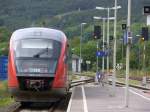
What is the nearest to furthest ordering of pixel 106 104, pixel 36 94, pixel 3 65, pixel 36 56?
pixel 36 94 < pixel 36 56 < pixel 106 104 < pixel 3 65

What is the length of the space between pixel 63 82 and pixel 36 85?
157cm

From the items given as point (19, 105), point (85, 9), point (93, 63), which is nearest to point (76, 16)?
point (85, 9)

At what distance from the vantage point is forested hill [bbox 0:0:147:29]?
106 m

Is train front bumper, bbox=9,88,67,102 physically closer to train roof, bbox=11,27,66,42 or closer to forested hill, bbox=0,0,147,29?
train roof, bbox=11,27,66,42

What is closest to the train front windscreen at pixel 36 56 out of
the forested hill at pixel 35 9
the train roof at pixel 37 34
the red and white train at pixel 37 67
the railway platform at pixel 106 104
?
the red and white train at pixel 37 67

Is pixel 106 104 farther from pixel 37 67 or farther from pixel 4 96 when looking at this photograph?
pixel 4 96

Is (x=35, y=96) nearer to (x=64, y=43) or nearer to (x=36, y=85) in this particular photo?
(x=36, y=85)

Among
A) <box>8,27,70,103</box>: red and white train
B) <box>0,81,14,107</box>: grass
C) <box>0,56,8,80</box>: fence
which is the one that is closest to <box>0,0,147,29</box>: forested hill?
<box>0,56,8,80</box>: fence

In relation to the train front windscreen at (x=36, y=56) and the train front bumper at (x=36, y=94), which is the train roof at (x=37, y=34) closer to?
the train front windscreen at (x=36, y=56)

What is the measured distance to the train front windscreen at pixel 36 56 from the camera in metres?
27.7

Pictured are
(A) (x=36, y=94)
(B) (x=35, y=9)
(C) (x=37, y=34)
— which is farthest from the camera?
(B) (x=35, y=9)

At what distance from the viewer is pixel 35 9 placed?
438 ft

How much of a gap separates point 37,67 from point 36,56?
2.39 ft

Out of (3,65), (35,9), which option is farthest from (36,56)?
(35,9)
